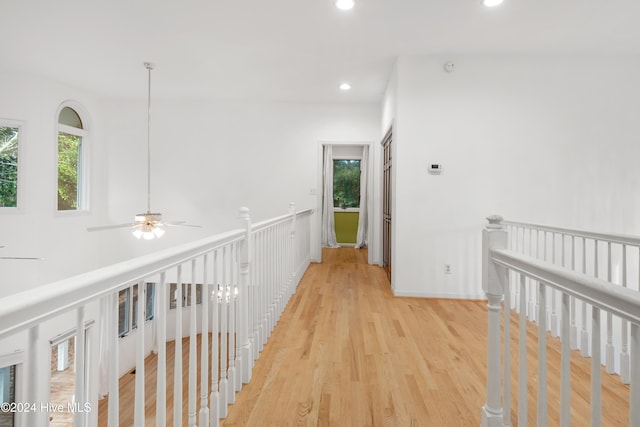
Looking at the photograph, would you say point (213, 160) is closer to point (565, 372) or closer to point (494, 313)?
point (494, 313)

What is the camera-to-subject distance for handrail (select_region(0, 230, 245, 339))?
23.9 inches

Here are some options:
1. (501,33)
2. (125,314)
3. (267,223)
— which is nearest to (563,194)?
(501,33)

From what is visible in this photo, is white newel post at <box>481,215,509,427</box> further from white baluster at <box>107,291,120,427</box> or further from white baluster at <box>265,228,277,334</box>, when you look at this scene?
white baluster at <box>265,228,277,334</box>

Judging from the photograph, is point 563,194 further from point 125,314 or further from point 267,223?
point 125,314

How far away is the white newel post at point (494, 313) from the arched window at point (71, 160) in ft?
20.1

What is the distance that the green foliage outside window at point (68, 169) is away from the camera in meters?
5.40

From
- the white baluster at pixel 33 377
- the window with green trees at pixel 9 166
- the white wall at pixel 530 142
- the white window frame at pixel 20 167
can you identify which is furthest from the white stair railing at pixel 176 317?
the window with green trees at pixel 9 166

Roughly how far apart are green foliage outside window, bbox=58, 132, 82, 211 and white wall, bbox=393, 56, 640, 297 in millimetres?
5315

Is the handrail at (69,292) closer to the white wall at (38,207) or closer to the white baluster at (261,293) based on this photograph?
the white baluster at (261,293)

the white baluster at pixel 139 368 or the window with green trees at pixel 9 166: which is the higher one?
the window with green trees at pixel 9 166

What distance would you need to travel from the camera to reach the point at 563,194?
12.6 ft

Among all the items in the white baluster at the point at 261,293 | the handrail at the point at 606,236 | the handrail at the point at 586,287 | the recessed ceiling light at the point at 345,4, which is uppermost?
the recessed ceiling light at the point at 345,4

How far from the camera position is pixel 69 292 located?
730mm

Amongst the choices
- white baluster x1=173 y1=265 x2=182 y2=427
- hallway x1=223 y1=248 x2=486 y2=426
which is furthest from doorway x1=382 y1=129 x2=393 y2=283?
white baluster x1=173 y1=265 x2=182 y2=427
